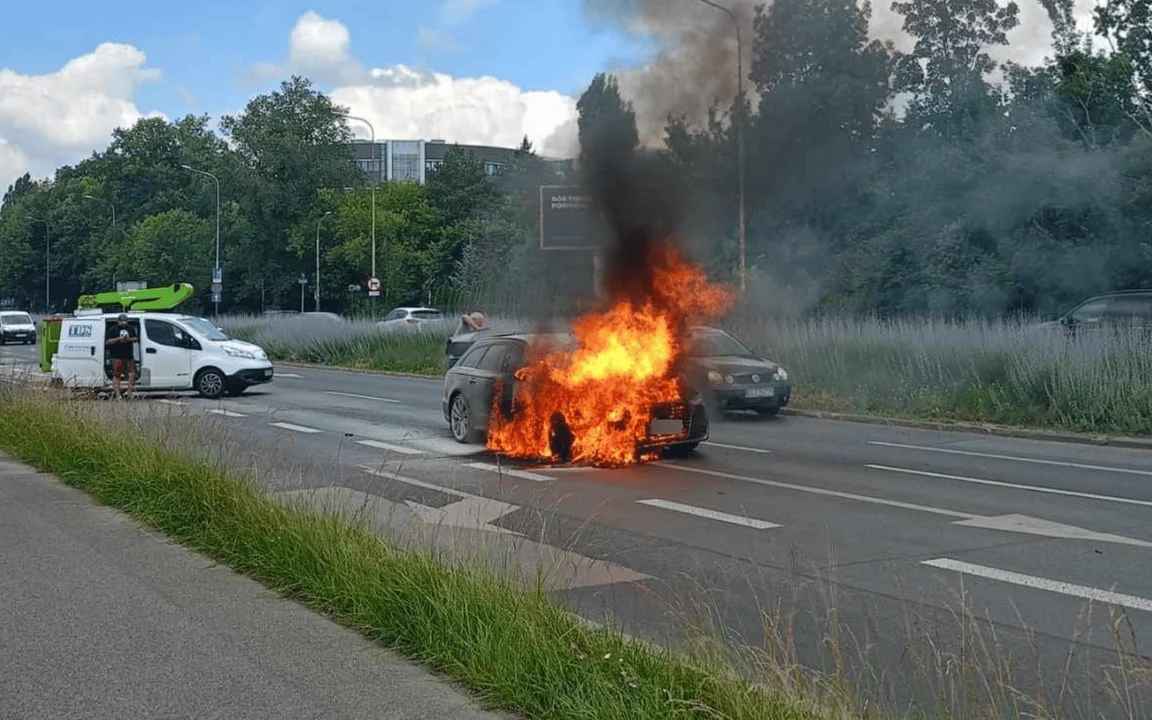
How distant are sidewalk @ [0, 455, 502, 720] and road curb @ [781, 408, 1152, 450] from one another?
11.8 meters

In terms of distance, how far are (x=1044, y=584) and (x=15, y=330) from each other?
5930 centimetres

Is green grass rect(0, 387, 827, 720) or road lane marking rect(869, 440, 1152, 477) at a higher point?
green grass rect(0, 387, 827, 720)

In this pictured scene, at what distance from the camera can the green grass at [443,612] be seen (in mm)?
4305

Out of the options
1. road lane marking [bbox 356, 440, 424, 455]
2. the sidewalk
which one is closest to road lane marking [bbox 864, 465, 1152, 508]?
road lane marking [bbox 356, 440, 424, 455]

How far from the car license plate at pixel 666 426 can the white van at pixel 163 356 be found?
41.7 feet

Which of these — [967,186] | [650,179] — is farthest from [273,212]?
[650,179]

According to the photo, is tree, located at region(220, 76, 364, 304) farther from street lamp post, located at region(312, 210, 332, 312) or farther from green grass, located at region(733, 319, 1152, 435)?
green grass, located at region(733, 319, 1152, 435)

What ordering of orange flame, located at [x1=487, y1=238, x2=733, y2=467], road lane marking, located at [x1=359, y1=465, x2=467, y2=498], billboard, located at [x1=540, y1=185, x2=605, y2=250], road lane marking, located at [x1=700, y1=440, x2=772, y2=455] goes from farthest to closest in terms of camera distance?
billboard, located at [x1=540, y1=185, x2=605, y2=250]
road lane marking, located at [x1=700, y1=440, x2=772, y2=455]
orange flame, located at [x1=487, y1=238, x2=733, y2=467]
road lane marking, located at [x1=359, y1=465, x2=467, y2=498]

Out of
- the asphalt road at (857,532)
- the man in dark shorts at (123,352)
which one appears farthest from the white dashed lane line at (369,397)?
the asphalt road at (857,532)

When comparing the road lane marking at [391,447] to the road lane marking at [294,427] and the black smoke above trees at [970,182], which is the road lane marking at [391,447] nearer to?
the road lane marking at [294,427]

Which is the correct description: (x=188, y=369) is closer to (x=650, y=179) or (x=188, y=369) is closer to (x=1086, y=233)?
(x=650, y=179)

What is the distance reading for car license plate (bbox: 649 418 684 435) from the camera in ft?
40.2

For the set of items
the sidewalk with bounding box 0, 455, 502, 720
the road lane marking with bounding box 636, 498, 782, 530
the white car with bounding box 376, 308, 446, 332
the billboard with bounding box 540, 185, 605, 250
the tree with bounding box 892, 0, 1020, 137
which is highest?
the tree with bounding box 892, 0, 1020, 137

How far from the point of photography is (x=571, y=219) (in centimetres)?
1498
